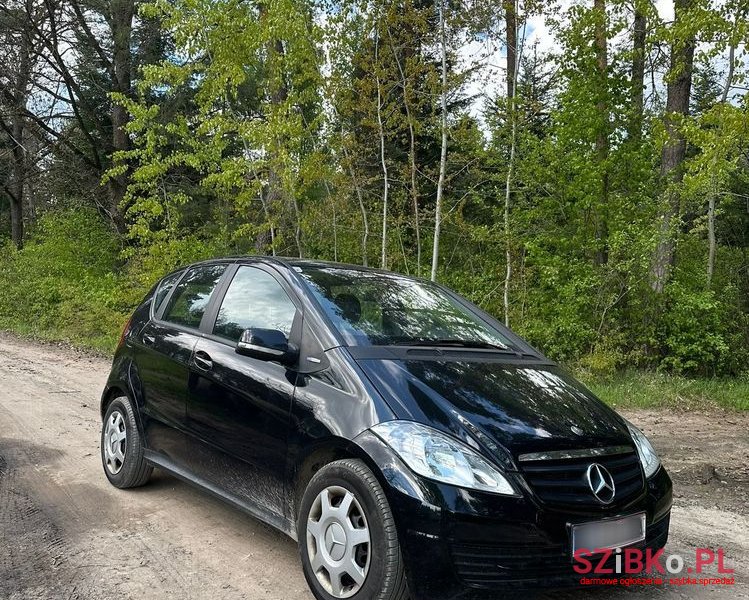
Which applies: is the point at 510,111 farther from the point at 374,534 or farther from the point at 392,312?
the point at 374,534

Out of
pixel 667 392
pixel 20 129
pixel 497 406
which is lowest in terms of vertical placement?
pixel 667 392

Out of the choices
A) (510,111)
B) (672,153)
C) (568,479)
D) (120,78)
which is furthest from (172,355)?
(120,78)

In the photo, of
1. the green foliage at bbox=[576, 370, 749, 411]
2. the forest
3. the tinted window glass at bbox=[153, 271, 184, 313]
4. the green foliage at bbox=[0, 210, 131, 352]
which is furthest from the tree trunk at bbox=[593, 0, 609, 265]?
the green foliage at bbox=[0, 210, 131, 352]

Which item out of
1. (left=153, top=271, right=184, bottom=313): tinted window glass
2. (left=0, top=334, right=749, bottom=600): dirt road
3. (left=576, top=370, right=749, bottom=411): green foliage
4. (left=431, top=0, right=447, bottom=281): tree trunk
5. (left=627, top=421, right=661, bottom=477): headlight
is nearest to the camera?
(left=627, top=421, right=661, bottom=477): headlight

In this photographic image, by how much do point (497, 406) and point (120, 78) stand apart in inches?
863

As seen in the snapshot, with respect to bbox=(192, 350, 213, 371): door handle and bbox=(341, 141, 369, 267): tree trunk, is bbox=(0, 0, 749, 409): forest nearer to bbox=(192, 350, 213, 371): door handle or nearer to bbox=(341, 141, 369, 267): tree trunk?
bbox=(341, 141, 369, 267): tree trunk

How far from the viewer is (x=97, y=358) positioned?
43.2ft

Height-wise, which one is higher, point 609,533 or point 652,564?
point 609,533

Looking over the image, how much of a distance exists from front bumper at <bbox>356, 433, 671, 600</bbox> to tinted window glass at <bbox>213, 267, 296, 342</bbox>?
1.38 metres

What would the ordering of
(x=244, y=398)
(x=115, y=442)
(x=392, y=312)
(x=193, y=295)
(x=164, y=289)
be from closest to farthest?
(x=244, y=398) < (x=392, y=312) < (x=193, y=295) < (x=115, y=442) < (x=164, y=289)

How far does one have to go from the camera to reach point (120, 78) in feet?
69.4

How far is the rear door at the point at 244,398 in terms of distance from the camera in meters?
3.26

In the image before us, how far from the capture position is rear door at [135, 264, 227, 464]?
4.07m

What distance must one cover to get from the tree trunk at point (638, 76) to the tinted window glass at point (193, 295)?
9970 mm
